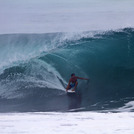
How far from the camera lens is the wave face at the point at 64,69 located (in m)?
5.23

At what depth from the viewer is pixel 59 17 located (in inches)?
264

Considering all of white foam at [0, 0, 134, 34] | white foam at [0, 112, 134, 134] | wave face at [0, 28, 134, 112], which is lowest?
white foam at [0, 112, 134, 134]

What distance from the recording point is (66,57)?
6.53m

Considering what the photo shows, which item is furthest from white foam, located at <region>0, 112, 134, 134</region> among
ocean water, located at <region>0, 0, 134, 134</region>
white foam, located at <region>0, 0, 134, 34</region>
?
white foam, located at <region>0, 0, 134, 34</region>

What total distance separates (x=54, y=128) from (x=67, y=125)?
0.18 m

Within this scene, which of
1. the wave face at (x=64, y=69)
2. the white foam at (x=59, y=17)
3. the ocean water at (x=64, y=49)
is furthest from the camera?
the white foam at (x=59, y=17)

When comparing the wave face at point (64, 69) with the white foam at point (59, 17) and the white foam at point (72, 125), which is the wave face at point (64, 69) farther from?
the white foam at point (72, 125)

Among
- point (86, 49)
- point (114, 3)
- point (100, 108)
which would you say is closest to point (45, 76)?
point (86, 49)

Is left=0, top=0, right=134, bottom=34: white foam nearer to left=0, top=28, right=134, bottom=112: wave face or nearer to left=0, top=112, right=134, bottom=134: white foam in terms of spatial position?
left=0, top=28, right=134, bottom=112: wave face

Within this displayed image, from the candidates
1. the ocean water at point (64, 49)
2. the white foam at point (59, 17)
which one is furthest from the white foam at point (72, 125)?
the white foam at point (59, 17)

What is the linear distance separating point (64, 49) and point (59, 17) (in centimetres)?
89

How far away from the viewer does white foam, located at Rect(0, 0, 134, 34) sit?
657cm

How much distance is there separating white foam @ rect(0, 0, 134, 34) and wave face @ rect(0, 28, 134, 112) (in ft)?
0.76

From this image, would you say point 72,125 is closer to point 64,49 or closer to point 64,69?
point 64,69
